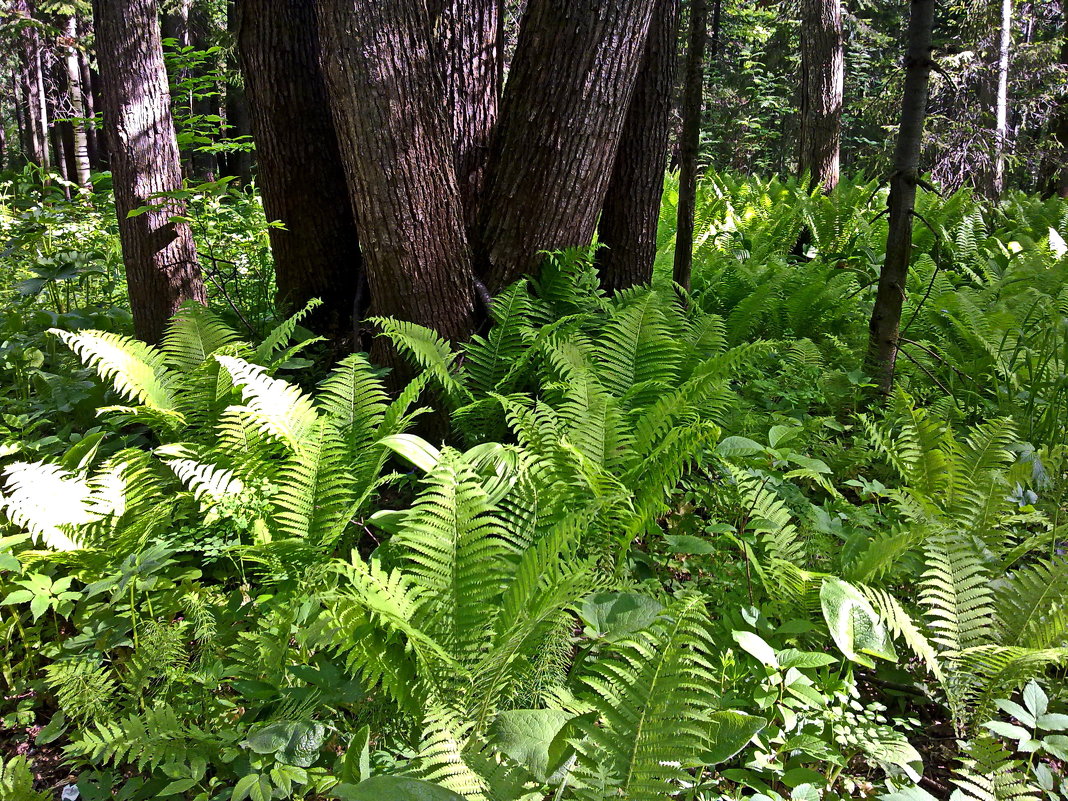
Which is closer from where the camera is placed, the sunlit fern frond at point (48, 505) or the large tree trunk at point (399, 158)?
the sunlit fern frond at point (48, 505)

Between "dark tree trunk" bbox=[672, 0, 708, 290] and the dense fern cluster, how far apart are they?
63 centimetres

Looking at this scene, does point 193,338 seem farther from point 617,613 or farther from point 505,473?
point 617,613

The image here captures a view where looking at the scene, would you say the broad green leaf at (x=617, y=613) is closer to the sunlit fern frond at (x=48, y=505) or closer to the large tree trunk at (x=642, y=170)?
the sunlit fern frond at (x=48, y=505)

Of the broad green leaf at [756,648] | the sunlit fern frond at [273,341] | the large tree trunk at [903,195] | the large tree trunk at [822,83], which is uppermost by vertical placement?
the large tree trunk at [822,83]

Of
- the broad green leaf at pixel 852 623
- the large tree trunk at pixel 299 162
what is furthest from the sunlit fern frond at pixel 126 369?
the broad green leaf at pixel 852 623

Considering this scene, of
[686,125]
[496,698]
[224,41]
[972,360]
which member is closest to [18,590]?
[496,698]

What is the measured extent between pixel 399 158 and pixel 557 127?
2.44 ft

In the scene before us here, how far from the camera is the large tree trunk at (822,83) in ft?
23.6

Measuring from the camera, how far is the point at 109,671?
194cm

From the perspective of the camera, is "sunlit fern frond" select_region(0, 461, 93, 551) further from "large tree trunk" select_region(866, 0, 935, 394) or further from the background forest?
"large tree trunk" select_region(866, 0, 935, 394)

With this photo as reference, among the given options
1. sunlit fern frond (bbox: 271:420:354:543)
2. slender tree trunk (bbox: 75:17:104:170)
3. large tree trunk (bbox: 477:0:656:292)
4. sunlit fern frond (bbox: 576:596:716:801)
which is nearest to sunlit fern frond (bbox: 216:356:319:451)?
sunlit fern frond (bbox: 271:420:354:543)

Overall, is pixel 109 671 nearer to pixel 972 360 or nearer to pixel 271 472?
pixel 271 472

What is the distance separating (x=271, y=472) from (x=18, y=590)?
2.72 ft

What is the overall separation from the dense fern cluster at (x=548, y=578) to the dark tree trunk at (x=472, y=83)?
64cm
